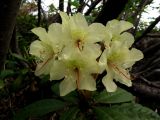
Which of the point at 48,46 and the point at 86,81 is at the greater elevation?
the point at 48,46

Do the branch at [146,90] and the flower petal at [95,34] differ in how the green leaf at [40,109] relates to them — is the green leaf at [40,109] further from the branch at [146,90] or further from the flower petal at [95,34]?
the branch at [146,90]

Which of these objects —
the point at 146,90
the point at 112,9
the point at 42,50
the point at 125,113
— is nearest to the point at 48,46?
the point at 42,50

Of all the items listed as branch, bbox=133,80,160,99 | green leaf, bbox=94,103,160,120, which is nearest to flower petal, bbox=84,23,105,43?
green leaf, bbox=94,103,160,120

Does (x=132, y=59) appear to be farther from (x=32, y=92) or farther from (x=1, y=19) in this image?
(x=32, y=92)

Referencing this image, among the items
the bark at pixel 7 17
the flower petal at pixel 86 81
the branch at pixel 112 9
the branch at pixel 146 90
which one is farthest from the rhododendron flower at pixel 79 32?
the branch at pixel 146 90

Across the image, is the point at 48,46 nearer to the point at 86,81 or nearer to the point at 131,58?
the point at 86,81

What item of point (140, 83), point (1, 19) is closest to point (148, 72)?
point (140, 83)
